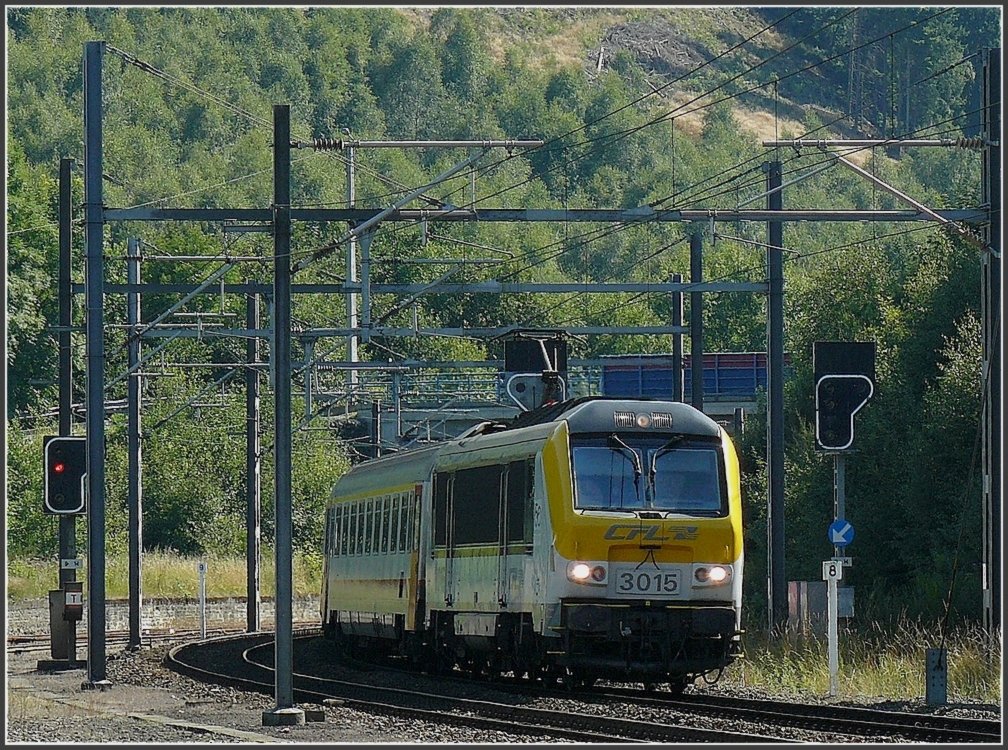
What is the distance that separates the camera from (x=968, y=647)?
25.4m

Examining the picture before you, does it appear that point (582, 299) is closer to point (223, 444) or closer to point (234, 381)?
point (234, 381)

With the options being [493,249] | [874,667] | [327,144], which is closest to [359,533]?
[493,249]

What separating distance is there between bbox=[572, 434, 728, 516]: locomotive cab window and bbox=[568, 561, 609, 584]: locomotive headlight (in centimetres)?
68

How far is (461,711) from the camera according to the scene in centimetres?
2200

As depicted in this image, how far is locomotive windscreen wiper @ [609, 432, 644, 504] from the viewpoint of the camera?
73.5ft

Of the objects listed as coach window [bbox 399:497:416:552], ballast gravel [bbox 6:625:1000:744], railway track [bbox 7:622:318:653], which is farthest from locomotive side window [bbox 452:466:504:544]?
railway track [bbox 7:622:318:653]

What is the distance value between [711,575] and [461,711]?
10.1ft

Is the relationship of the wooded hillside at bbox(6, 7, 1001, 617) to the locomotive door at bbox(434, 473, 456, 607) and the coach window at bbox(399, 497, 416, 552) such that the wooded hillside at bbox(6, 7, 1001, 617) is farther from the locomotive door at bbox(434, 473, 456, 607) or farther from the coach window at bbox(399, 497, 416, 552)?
the coach window at bbox(399, 497, 416, 552)

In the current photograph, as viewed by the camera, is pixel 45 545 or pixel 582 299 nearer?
pixel 45 545

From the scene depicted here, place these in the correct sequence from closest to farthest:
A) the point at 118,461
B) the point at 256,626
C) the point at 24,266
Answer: the point at 256,626 < the point at 118,461 < the point at 24,266

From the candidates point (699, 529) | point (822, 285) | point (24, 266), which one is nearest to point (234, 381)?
point (24, 266)

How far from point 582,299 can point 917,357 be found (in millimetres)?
50365

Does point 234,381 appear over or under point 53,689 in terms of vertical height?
over

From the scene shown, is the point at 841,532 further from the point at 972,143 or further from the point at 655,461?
the point at 972,143
